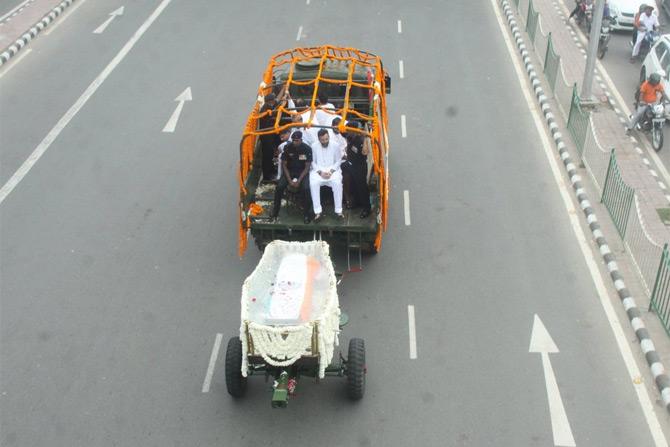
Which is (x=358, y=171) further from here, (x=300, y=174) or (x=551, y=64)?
(x=551, y=64)

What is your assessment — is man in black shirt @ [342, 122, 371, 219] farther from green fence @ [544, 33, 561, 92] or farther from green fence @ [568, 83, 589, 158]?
green fence @ [544, 33, 561, 92]

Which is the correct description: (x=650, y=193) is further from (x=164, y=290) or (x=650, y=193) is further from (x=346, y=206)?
(x=164, y=290)

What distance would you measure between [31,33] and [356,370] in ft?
53.2

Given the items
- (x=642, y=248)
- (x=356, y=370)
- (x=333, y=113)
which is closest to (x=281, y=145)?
(x=333, y=113)

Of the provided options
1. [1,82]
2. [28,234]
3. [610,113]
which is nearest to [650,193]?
[610,113]

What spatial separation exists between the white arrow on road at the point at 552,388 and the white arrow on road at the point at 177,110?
29.9 ft


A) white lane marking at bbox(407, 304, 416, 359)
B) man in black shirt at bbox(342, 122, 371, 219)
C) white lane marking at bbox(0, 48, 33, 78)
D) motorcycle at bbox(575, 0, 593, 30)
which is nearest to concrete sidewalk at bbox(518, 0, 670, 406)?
motorcycle at bbox(575, 0, 593, 30)

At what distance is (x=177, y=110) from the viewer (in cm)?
1752

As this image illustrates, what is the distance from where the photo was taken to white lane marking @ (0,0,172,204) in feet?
48.8

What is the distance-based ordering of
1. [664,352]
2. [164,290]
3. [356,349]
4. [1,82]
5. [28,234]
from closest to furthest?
[356,349] → [664,352] → [164,290] → [28,234] → [1,82]

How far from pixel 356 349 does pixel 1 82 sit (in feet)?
44.2

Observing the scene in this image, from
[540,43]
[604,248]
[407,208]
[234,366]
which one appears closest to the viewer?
Answer: [234,366]

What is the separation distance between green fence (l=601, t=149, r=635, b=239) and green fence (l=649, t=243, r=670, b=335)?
1764 mm

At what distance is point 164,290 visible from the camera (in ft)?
39.8
